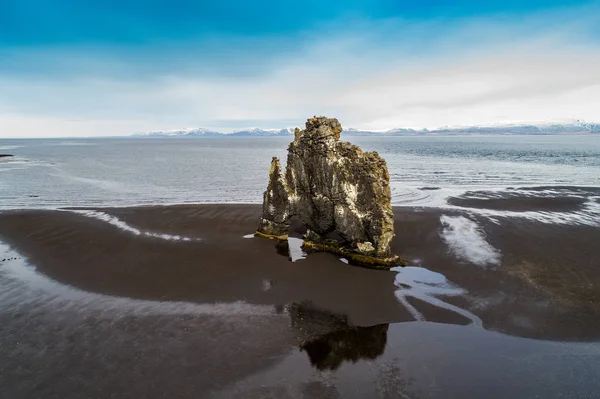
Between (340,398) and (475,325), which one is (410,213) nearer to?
(475,325)

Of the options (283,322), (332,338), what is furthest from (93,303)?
(332,338)

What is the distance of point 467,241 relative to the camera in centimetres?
2389

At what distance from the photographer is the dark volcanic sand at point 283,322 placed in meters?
11.4

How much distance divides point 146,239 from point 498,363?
21.5 meters

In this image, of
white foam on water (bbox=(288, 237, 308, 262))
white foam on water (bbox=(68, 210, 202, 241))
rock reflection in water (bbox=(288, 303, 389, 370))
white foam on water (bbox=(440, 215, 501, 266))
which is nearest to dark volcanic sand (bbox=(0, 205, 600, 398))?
rock reflection in water (bbox=(288, 303, 389, 370))

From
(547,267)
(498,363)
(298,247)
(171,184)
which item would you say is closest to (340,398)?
(498,363)

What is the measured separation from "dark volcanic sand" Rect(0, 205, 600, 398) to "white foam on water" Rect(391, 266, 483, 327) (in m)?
0.20

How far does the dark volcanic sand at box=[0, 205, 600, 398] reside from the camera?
11.4 m

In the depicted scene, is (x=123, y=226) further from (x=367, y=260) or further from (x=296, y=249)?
(x=367, y=260)

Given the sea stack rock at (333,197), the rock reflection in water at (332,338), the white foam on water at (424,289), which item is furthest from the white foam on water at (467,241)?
the rock reflection in water at (332,338)

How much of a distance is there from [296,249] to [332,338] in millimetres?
9283

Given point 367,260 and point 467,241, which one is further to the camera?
point 467,241

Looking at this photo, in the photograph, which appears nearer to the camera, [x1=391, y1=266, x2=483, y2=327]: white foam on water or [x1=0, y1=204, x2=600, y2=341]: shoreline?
[x1=391, y1=266, x2=483, y2=327]: white foam on water

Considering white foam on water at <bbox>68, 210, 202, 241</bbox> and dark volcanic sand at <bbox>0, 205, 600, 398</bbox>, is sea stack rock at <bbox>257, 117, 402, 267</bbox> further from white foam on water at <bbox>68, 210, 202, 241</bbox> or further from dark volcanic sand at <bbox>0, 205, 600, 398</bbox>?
white foam on water at <bbox>68, 210, 202, 241</bbox>
